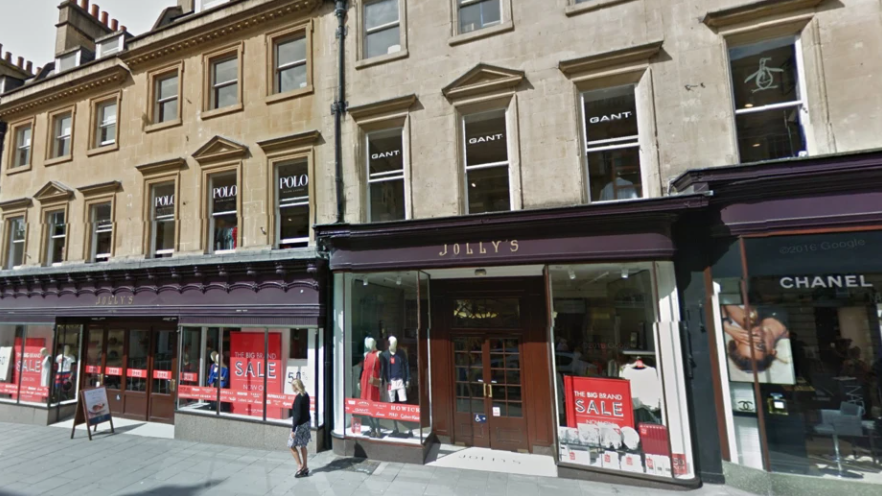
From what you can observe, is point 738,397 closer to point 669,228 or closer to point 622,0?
point 669,228

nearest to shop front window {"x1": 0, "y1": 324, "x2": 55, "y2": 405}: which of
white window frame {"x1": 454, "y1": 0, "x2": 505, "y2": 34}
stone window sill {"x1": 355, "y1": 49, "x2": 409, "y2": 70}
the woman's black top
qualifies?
the woman's black top

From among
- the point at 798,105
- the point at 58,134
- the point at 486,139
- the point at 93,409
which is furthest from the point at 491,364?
the point at 58,134

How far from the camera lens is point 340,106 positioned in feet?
29.8

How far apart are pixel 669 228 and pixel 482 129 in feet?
13.1

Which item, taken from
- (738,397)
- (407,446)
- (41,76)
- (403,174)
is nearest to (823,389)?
(738,397)

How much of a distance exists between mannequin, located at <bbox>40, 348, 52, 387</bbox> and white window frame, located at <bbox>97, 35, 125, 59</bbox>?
28.9 feet

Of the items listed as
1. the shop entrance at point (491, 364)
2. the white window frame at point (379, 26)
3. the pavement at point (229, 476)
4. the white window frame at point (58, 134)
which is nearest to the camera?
the pavement at point (229, 476)

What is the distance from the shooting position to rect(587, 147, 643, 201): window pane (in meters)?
7.36

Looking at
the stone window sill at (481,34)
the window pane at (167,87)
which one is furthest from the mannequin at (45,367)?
the stone window sill at (481,34)

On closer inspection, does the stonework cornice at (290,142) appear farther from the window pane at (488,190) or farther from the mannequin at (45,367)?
the mannequin at (45,367)

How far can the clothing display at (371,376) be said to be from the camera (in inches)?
321

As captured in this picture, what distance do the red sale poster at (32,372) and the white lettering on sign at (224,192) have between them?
680cm

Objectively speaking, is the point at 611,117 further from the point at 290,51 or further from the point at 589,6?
the point at 290,51

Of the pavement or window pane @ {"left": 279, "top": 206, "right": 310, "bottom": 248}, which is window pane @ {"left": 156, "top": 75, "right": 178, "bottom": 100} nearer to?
window pane @ {"left": 279, "top": 206, "right": 310, "bottom": 248}
